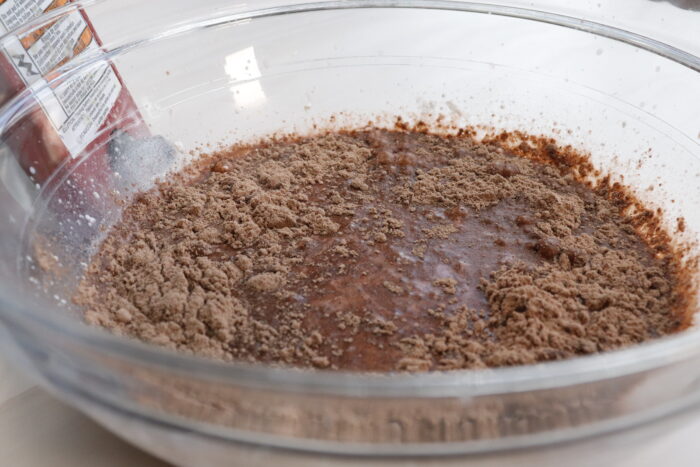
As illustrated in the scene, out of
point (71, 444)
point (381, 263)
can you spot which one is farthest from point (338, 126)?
point (71, 444)

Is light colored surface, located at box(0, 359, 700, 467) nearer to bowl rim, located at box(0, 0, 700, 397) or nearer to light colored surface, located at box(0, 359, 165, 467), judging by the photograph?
light colored surface, located at box(0, 359, 165, 467)

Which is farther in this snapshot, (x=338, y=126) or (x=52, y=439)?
(x=338, y=126)

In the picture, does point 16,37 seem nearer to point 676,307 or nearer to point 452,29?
point 452,29

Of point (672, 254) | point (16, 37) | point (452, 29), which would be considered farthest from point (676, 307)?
point (16, 37)

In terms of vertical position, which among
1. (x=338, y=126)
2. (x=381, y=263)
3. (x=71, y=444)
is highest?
(x=338, y=126)

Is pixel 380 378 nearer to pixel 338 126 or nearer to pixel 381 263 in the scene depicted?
pixel 381 263

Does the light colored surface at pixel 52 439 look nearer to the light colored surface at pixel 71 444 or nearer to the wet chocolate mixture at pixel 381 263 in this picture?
the light colored surface at pixel 71 444
